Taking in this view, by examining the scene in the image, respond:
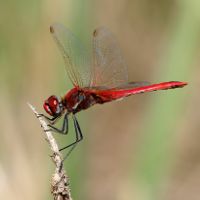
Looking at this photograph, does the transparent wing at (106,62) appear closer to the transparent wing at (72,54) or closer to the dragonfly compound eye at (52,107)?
the transparent wing at (72,54)

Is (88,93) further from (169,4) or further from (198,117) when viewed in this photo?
(198,117)

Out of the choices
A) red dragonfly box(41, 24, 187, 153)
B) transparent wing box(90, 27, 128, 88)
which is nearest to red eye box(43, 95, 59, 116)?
red dragonfly box(41, 24, 187, 153)

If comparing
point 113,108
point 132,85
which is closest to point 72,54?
point 132,85

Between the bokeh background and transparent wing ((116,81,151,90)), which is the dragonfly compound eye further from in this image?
transparent wing ((116,81,151,90))

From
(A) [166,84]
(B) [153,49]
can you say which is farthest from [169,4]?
(A) [166,84]

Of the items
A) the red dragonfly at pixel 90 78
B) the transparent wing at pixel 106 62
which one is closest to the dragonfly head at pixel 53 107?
the red dragonfly at pixel 90 78

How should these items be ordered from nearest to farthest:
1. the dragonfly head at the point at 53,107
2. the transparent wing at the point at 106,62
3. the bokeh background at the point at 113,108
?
the bokeh background at the point at 113,108
the dragonfly head at the point at 53,107
the transparent wing at the point at 106,62
